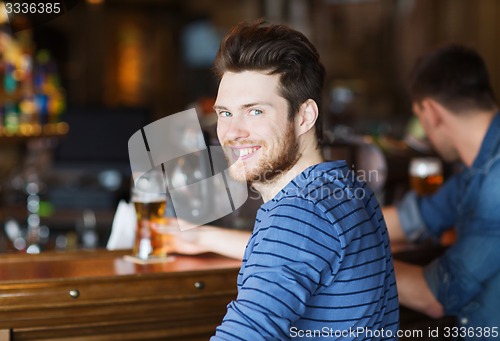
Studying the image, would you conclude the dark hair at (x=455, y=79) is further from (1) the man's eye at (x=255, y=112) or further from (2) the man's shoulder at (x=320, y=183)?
(1) the man's eye at (x=255, y=112)

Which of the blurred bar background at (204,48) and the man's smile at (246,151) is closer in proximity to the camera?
the man's smile at (246,151)

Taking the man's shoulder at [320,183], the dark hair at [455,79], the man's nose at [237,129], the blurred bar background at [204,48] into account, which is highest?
the blurred bar background at [204,48]

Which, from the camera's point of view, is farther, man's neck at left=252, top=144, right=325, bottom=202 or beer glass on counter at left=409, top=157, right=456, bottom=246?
beer glass on counter at left=409, top=157, right=456, bottom=246

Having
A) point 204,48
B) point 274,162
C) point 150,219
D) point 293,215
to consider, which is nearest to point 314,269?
point 293,215

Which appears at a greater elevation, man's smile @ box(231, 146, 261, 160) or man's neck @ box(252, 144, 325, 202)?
man's smile @ box(231, 146, 261, 160)

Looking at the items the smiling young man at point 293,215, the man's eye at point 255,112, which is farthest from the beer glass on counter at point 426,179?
the man's eye at point 255,112

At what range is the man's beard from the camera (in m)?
1.32

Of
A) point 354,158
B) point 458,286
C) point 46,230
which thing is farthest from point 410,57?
point 458,286

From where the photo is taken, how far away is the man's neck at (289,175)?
1363 mm

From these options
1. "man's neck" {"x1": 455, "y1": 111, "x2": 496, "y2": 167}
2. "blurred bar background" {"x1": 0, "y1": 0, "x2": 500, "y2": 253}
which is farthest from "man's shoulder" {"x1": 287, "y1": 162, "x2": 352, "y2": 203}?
"blurred bar background" {"x1": 0, "y1": 0, "x2": 500, "y2": 253}

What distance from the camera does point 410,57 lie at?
8.00 meters

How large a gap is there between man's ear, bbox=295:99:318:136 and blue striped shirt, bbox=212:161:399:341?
0.07m

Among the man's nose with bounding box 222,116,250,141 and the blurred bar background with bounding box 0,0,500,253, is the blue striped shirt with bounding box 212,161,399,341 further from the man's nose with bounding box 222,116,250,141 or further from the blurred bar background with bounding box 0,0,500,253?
the blurred bar background with bounding box 0,0,500,253

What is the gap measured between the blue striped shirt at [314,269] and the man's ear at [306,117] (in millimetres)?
74
